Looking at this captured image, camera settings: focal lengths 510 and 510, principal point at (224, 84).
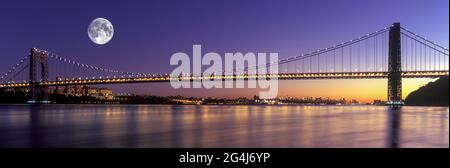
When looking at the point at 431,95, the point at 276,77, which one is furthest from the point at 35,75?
the point at 431,95

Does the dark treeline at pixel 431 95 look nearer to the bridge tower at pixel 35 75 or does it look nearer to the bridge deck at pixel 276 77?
the bridge deck at pixel 276 77

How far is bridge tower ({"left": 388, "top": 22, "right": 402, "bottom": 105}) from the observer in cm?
4678

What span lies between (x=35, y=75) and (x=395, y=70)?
51100 millimetres

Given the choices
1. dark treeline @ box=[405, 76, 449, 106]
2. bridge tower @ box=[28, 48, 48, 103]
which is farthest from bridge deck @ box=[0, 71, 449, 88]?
dark treeline @ box=[405, 76, 449, 106]

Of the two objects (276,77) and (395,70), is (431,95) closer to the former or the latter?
(276,77)

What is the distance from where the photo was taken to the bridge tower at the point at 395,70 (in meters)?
46.8

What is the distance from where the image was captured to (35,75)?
2926 inches

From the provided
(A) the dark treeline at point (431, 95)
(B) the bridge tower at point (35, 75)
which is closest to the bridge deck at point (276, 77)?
(B) the bridge tower at point (35, 75)

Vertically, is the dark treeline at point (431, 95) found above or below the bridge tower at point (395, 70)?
below

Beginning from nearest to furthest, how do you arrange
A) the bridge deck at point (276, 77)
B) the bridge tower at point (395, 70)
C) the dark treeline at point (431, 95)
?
the bridge tower at point (395, 70) → the bridge deck at point (276, 77) → the dark treeline at point (431, 95)

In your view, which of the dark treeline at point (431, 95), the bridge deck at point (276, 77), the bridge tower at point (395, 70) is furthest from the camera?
the dark treeline at point (431, 95)

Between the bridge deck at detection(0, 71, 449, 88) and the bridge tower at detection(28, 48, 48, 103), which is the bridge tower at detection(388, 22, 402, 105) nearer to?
the bridge deck at detection(0, 71, 449, 88)
